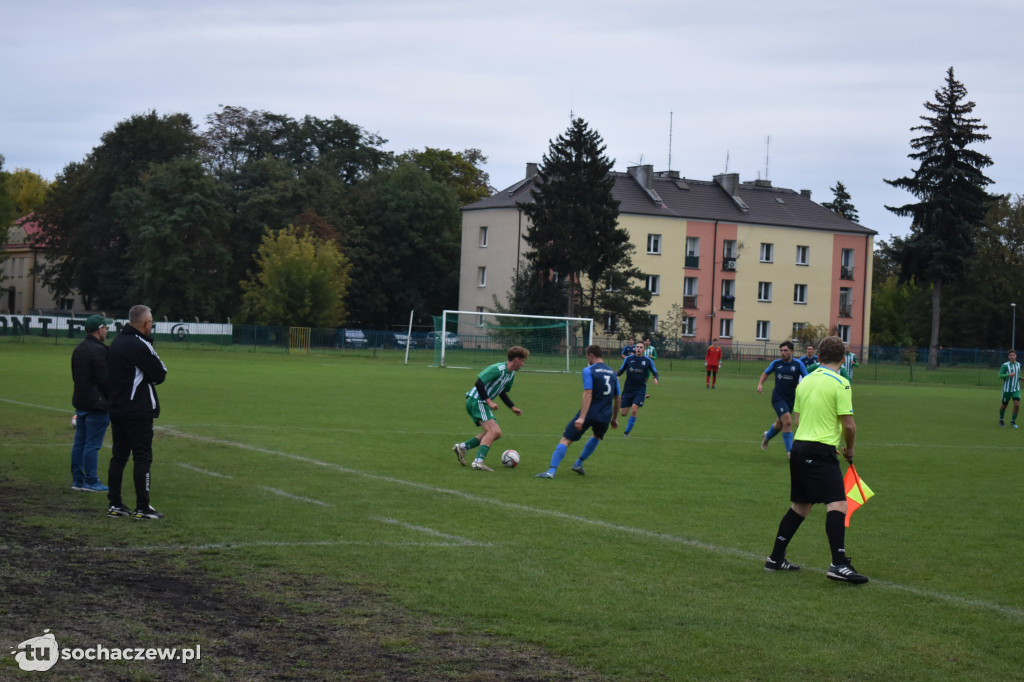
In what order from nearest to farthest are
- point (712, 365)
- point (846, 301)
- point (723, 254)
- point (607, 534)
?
point (607, 534) → point (712, 365) → point (723, 254) → point (846, 301)

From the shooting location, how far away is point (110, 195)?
7525 cm

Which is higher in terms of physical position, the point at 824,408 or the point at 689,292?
the point at 689,292

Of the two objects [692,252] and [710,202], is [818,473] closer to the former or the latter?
[692,252]

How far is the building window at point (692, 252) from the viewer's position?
76.2 metres

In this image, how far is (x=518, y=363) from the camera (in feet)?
47.4

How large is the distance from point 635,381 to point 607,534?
11475mm

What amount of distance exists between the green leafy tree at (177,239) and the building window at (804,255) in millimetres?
39950

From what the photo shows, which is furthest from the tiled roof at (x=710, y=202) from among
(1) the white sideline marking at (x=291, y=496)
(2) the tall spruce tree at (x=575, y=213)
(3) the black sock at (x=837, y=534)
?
(3) the black sock at (x=837, y=534)

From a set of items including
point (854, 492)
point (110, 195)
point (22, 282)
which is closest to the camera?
point (854, 492)

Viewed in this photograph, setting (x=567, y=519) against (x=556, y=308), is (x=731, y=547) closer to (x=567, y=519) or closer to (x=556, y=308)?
(x=567, y=519)

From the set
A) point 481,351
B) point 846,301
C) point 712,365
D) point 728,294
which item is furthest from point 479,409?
point 846,301

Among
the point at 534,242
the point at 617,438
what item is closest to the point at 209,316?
the point at 534,242

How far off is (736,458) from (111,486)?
33.4 feet

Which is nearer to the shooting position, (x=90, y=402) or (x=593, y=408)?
(x=90, y=402)
